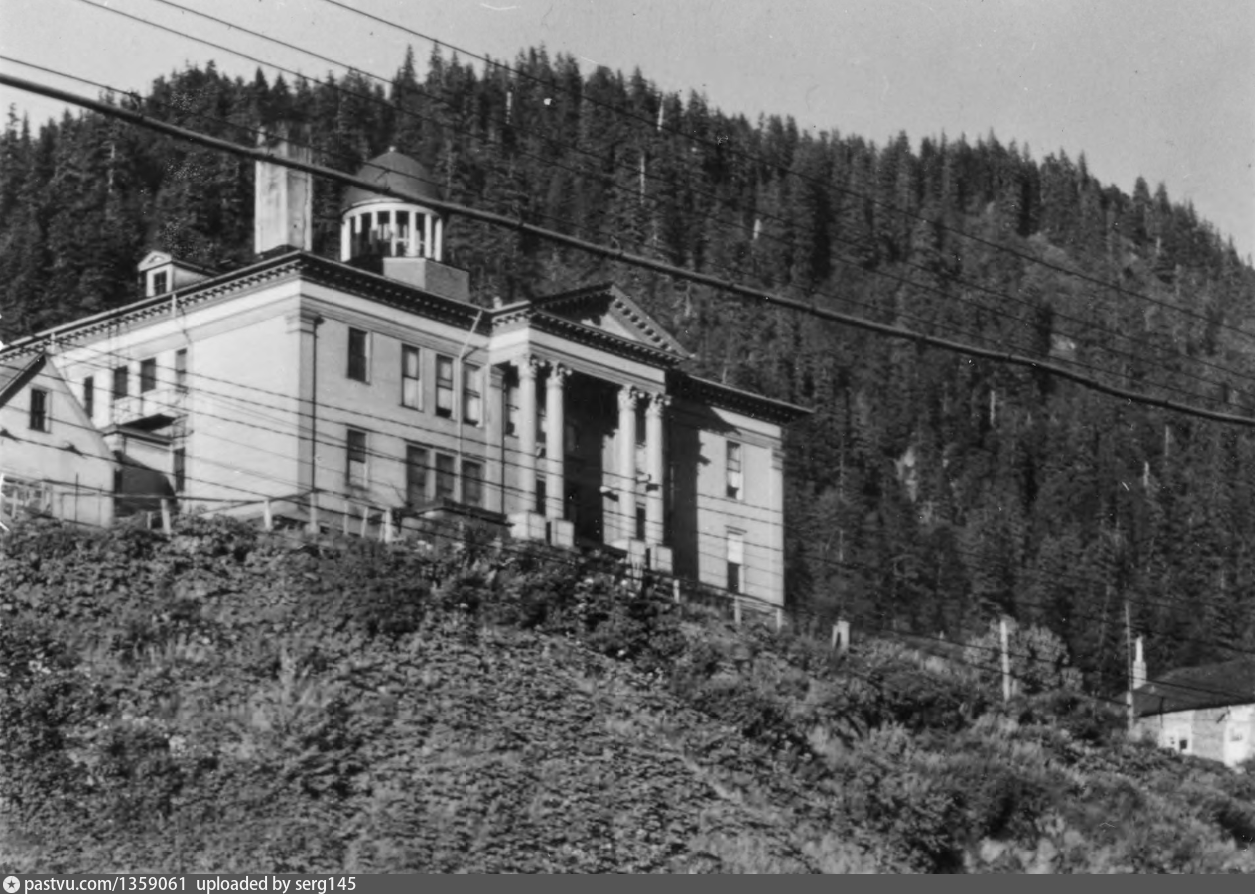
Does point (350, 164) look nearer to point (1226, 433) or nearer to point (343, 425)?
point (1226, 433)

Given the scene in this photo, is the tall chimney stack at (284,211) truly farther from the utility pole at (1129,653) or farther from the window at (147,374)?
the utility pole at (1129,653)

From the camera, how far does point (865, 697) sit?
63062mm

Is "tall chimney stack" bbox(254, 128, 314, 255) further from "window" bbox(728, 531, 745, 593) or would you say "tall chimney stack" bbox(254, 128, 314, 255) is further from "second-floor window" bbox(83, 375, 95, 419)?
"window" bbox(728, 531, 745, 593)

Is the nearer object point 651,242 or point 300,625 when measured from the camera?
point 300,625

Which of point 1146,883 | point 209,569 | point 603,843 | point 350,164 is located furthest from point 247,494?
point 350,164

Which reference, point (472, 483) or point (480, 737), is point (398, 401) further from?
point (480, 737)

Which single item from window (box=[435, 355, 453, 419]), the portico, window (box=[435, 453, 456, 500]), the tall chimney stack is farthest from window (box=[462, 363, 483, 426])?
the tall chimney stack

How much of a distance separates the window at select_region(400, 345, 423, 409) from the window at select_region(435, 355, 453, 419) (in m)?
0.67

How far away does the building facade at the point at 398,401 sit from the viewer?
217ft

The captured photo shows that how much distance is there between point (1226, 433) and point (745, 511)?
101 m

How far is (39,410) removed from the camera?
6325 cm

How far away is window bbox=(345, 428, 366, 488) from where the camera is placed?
66812mm

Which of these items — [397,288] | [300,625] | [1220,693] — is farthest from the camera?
[1220,693]

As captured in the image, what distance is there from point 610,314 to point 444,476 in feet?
27.7
